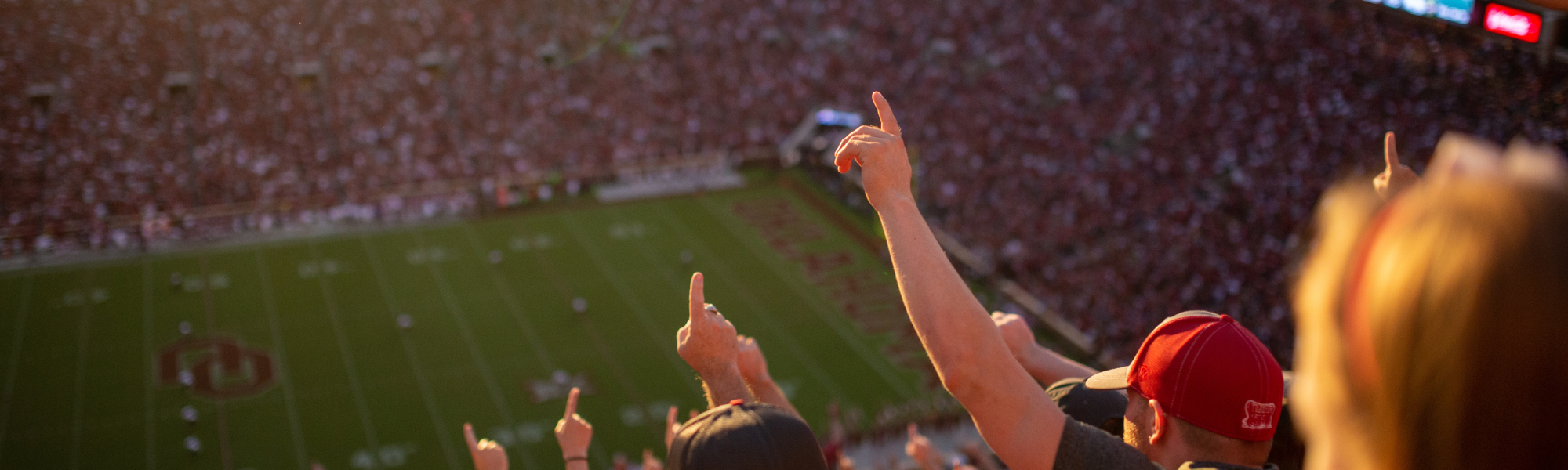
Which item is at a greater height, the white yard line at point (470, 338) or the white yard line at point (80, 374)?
the white yard line at point (470, 338)

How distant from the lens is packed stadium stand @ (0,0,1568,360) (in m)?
21.5

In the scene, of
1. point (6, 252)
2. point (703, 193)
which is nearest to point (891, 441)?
point (703, 193)

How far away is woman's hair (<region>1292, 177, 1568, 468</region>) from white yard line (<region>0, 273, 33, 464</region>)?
21236mm

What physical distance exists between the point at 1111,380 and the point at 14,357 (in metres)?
23.1

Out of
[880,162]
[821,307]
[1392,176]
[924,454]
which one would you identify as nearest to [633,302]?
[821,307]

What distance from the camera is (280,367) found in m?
20.7

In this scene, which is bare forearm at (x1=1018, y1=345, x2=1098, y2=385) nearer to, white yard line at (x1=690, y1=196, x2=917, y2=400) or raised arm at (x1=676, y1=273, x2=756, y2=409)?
raised arm at (x1=676, y1=273, x2=756, y2=409)

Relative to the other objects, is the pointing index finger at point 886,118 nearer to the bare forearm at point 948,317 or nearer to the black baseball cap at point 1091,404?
the bare forearm at point 948,317

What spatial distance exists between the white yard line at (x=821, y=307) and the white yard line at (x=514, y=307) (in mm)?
4847

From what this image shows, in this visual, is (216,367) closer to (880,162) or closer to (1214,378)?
(880,162)

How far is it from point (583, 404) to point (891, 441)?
561 cm

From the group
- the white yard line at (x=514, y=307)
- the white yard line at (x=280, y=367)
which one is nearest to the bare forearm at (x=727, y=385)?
the white yard line at (x=280, y=367)

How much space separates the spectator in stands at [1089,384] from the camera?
219cm

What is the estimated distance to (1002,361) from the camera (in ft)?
7.19
